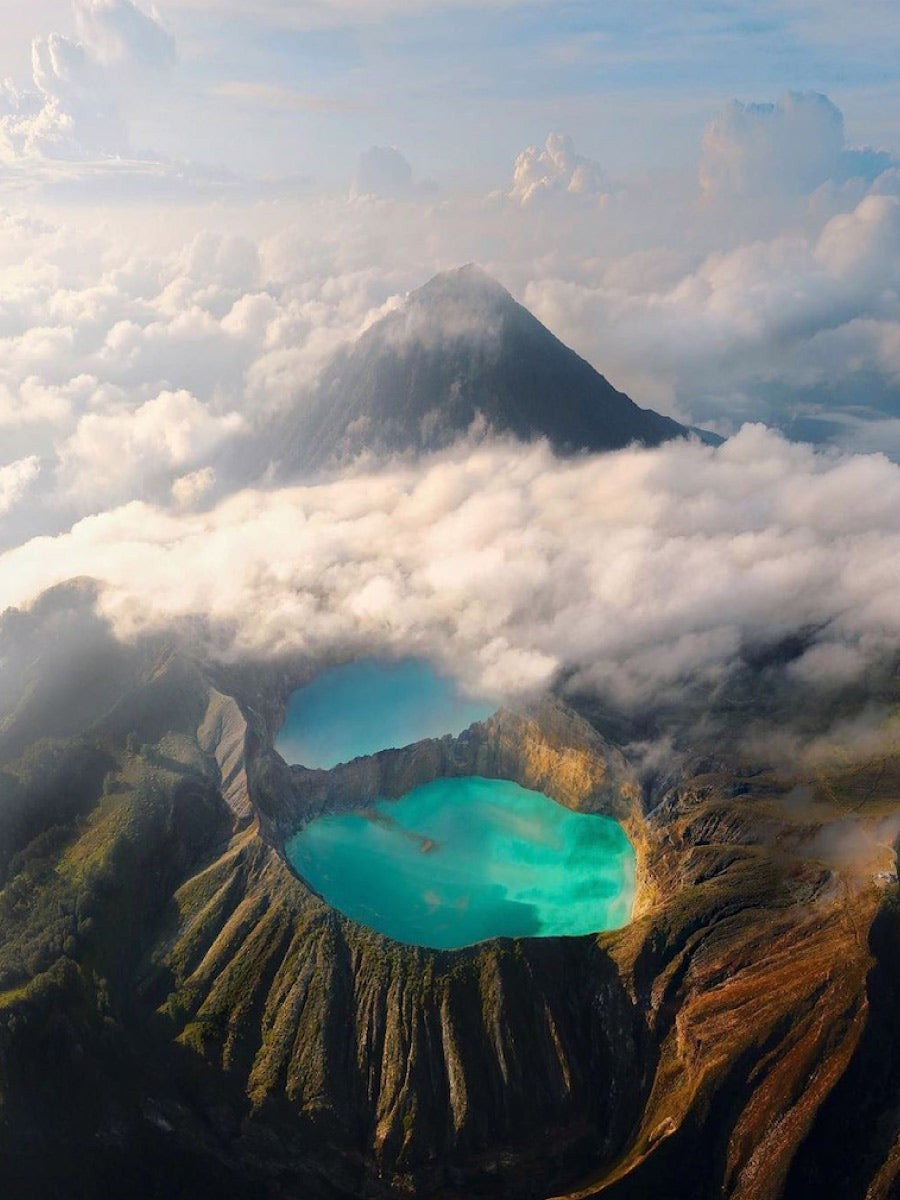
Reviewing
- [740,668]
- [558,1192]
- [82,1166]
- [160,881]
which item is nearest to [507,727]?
[740,668]

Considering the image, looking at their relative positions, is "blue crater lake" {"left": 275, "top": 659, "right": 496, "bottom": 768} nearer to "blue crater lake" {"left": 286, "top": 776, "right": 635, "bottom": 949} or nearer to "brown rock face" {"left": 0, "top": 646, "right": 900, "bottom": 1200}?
"blue crater lake" {"left": 286, "top": 776, "right": 635, "bottom": 949}

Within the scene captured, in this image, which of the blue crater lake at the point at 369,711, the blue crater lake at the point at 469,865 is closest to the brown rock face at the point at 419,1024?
the blue crater lake at the point at 469,865

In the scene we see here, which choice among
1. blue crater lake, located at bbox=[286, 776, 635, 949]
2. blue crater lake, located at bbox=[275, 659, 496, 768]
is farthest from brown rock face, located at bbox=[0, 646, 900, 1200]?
blue crater lake, located at bbox=[275, 659, 496, 768]

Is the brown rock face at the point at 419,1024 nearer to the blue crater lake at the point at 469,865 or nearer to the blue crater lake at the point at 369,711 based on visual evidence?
the blue crater lake at the point at 469,865

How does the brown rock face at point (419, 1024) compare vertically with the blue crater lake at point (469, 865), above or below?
above

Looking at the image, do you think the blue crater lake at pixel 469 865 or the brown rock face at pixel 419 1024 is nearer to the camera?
the brown rock face at pixel 419 1024

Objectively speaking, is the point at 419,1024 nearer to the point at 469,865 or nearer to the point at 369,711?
the point at 469,865
